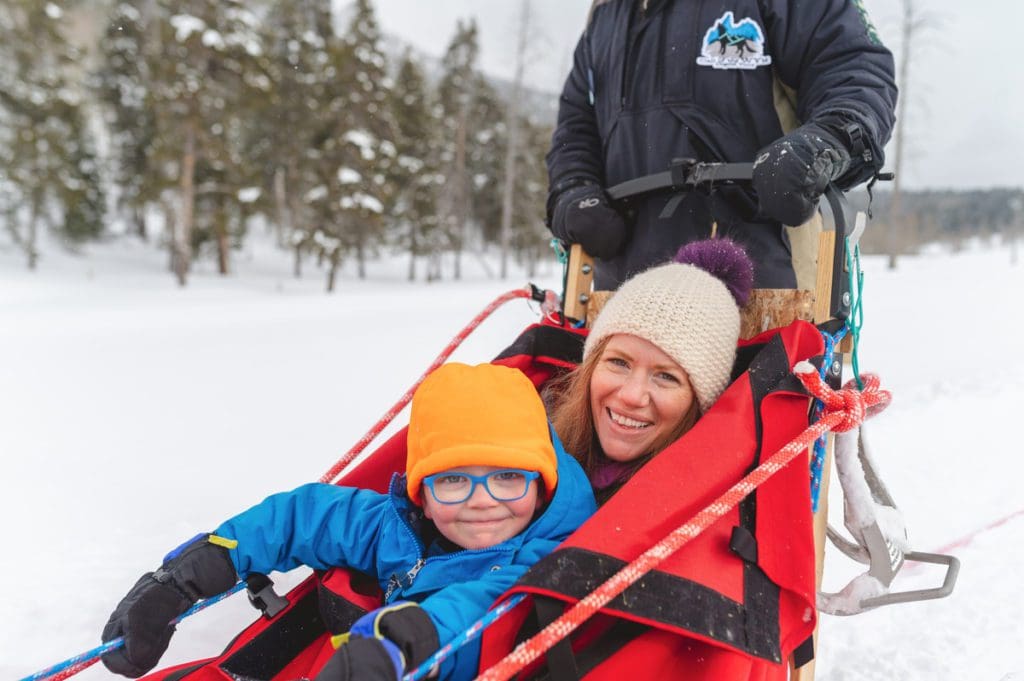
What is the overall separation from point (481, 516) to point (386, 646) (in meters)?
0.44

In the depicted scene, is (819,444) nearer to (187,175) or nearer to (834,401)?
(834,401)

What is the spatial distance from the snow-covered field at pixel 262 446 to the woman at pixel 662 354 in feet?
3.76

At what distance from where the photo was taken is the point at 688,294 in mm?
1676

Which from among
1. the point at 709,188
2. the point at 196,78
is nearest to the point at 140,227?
the point at 196,78

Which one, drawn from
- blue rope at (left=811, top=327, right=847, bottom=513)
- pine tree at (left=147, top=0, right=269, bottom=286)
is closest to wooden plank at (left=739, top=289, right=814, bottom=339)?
blue rope at (left=811, top=327, right=847, bottom=513)

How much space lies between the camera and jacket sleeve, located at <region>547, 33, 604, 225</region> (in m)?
2.44

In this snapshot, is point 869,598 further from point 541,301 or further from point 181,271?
point 181,271

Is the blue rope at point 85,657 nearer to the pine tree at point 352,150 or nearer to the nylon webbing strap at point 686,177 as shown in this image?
the nylon webbing strap at point 686,177

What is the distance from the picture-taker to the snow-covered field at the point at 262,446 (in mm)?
2307

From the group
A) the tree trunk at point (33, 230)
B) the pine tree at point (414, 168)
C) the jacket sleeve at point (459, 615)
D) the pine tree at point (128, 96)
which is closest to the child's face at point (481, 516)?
the jacket sleeve at point (459, 615)

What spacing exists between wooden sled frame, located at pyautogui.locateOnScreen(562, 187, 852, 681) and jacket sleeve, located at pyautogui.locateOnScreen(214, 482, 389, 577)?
1.04 m

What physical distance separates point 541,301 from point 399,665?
1560 mm

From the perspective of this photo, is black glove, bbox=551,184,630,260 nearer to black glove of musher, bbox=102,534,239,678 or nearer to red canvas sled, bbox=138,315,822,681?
red canvas sled, bbox=138,315,822,681

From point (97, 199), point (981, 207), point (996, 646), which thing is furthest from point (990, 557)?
point (981, 207)
